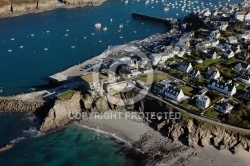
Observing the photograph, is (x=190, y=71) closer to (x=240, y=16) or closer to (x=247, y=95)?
(x=247, y=95)

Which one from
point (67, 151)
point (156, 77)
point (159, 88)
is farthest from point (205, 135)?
point (67, 151)

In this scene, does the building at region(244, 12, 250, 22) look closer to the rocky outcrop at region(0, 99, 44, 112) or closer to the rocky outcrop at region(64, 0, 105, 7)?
the rocky outcrop at region(64, 0, 105, 7)

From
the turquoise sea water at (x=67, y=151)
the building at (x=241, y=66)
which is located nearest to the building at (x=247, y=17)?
the building at (x=241, y=66)

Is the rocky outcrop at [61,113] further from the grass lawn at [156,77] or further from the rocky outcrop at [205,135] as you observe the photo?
the rocky outcrop at [205,135]

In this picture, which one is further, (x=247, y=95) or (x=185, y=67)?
(x=185, y=67)

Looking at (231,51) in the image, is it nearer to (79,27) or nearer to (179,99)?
(179,99)

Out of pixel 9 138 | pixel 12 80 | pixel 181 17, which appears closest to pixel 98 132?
pixel 9 138
